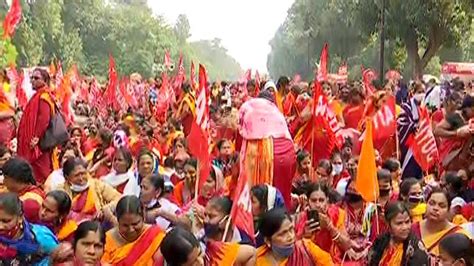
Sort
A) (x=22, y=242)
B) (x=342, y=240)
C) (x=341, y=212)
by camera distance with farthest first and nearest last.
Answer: (x=341, y=212), (x=342, y=240), (x=22, y=242)

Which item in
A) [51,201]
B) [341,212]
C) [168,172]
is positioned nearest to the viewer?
[51,201]

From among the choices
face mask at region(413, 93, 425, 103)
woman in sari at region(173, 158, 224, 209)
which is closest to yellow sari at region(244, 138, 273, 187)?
woman in sari at region(173, 158, 224, 209)

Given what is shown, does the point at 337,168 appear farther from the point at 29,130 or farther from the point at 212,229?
the point at 212,229

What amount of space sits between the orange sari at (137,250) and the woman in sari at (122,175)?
2.02 metres

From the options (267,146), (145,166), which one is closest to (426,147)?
(267,146)

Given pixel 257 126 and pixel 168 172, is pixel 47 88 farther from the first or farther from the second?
pixel 257 126

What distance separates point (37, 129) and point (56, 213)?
310 cm

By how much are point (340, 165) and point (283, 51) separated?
66.0 metres

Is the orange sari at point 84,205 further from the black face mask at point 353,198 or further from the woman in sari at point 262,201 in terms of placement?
the black face mask at point 353,198

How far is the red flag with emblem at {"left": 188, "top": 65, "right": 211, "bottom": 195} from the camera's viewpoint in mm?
6344

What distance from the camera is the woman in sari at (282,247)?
480 cm

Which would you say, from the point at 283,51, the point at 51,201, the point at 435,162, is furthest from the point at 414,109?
the point at 283,51

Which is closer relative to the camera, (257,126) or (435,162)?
(257,126)

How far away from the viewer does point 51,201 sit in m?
5.20
